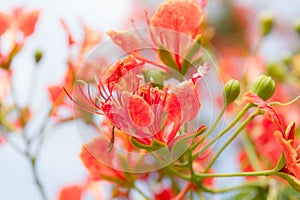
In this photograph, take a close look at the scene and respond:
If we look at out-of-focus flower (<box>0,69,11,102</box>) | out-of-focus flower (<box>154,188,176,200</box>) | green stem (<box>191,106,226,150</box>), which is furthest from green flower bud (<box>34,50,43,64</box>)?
green stem (<box>191,106,226,150</box>)

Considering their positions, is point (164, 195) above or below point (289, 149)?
below

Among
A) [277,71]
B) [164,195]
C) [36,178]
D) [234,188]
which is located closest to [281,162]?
[234,188]

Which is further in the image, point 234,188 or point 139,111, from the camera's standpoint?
point 234,188

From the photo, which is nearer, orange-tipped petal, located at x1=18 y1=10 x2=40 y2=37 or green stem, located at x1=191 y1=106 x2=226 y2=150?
green stem, located at x1=191 y1=106 x2=226 y2=150

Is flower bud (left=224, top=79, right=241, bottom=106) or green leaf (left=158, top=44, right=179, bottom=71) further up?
green leaf (left=158, top=44, right=179, bottom=71)

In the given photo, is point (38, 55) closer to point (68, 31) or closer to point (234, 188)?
point (68, 31)

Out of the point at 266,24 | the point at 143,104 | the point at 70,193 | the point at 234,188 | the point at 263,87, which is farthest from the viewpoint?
the point at 266,24

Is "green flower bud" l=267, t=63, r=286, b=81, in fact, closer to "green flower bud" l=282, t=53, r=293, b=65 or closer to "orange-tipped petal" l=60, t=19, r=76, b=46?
"green flower bud" l=282, t=53, r=293, b=65
